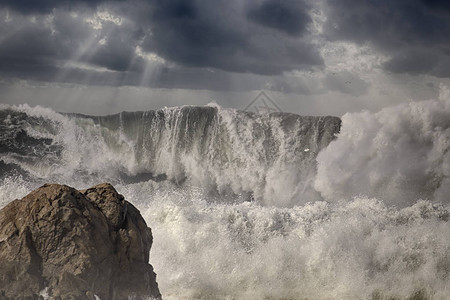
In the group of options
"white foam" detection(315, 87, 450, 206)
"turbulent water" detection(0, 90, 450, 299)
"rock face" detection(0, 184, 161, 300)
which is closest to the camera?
"rock face" detection(0, 184, 161, 300)

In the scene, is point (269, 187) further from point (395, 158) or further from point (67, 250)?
point (67, 250)

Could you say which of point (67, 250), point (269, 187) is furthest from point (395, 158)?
point (67, 250)

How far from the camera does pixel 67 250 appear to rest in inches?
273

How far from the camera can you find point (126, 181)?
25953 mm

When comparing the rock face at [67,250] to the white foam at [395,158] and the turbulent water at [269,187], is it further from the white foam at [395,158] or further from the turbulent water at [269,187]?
the white foam at [395,158]

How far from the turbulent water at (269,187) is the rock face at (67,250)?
13.9ft

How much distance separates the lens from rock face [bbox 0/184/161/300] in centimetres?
686

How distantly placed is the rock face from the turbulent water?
4235 millimetres

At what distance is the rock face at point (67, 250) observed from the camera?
22.5 ft

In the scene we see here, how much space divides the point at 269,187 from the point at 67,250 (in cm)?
1716

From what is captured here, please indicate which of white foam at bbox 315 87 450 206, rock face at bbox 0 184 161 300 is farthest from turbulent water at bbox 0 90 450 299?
rock face at bbox 0 184 161 300

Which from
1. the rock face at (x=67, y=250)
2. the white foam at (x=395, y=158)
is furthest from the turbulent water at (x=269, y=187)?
the rock face at (x=67, y=250)

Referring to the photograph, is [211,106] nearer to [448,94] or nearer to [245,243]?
[448,94]

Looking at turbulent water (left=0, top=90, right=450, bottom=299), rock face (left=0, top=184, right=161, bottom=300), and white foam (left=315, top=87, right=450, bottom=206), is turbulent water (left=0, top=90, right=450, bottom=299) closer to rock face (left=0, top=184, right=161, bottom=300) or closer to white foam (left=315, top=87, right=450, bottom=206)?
white foam (left=315, top=87, right=450, bottom=206)
